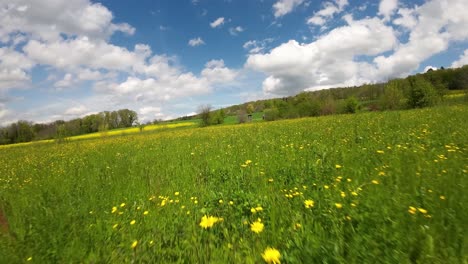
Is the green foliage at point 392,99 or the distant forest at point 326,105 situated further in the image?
the green foliage at point 392,99

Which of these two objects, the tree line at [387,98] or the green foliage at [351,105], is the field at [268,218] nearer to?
the tree line at [387,98]

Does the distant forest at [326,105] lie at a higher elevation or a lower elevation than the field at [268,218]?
higher

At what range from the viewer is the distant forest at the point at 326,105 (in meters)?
32.7

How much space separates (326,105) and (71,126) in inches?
2813

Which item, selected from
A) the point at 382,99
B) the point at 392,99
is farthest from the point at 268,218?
the point at 382,99

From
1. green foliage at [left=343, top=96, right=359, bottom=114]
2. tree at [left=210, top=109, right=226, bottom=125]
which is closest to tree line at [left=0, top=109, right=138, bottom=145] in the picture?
tree at [left=210, top=109, right=226, bottom=125]

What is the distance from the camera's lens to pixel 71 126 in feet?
212

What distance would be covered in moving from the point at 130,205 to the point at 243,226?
2215 millimetres

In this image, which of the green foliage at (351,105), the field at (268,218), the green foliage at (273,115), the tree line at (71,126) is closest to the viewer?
the field at (268,218)

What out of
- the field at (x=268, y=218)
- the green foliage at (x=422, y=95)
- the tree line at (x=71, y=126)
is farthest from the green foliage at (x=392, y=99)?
the tree line at (x=71, y=126)

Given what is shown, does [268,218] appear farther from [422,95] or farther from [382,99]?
[382,99]

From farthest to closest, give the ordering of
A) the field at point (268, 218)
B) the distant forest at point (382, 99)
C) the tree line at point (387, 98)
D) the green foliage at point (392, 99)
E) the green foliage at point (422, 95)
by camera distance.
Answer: the green foliage at point (392, 99) < the distant forest at point (382, 99) < the tree line at point (387, 98) < the green foliage at point (422, 95) < the field at point (268, 218)

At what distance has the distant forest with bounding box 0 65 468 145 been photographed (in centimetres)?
3272

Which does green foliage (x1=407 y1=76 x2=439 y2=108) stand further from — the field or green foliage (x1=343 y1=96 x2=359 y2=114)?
the field
